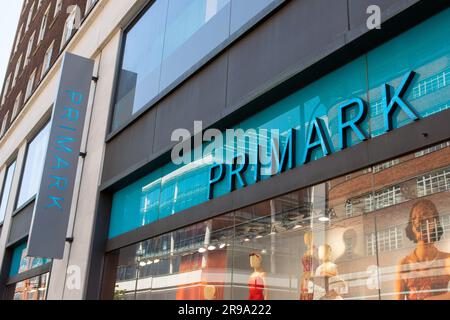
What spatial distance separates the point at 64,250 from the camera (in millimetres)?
12438

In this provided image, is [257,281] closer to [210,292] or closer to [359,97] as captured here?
[210,292]

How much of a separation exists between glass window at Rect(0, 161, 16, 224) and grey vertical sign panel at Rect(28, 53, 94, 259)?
1034cm

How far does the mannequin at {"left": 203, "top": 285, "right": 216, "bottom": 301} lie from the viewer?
7512 mm

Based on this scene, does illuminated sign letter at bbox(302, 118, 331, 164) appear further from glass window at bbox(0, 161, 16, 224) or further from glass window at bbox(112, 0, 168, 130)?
glass window at bbox(0, 161, 16, 224)

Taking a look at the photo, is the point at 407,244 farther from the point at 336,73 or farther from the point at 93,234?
the point at 93,234

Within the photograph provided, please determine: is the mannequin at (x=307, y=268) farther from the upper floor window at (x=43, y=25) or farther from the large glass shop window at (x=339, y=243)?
the upper floor window at (x=43, y=25)

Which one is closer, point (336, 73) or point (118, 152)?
point (336, 73)

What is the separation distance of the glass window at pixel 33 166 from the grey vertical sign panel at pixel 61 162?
4790mm

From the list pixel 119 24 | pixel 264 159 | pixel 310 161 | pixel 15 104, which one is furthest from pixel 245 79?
pixel 15 104

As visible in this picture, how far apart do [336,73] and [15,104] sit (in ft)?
80.3

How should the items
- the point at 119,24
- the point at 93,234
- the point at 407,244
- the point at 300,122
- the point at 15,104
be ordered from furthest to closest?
1. the point at 15,104
2. the point at 119,24
3. the point at 93,234
4. the point at 300,122
5. the point at 407,244

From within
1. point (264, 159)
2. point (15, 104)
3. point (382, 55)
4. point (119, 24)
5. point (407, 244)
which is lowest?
point (407, 244)

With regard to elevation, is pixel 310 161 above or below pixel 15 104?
below

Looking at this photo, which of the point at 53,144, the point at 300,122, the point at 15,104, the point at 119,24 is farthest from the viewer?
the point at 15,104
